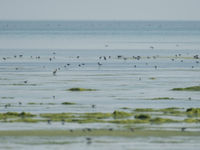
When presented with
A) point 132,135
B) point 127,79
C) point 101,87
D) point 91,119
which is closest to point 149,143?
point 132,135

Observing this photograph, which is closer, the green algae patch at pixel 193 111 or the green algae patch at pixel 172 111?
the green algae patch at pixel 193 111

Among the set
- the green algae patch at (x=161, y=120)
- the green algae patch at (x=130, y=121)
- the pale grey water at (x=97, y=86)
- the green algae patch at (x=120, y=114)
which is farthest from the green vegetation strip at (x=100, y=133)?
the green algae patch at (x=120, y=114)

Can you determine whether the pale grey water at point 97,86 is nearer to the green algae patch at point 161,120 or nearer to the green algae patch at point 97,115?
the green algae patch at point 161,120

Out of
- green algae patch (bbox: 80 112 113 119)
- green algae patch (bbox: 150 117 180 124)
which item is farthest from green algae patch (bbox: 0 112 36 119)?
green algae patch (bbox: 150 117 180 124)

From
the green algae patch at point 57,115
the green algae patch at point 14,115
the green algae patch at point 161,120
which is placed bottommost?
the green algae patch at point 161,120

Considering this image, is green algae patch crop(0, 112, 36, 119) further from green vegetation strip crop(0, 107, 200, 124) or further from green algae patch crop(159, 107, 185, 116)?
green algae patch crop(159, 107, 185, 116)

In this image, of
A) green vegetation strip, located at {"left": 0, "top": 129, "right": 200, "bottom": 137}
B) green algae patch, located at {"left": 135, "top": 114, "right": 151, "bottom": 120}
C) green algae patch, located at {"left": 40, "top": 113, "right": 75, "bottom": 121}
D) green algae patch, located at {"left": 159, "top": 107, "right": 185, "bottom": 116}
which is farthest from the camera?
green algae patch, located at {"left": 159, "top": 107, "right": 185, "bottom": 116}

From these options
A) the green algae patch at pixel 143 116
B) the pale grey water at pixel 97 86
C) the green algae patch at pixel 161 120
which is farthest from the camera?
the green algae patch at pixel 143 116

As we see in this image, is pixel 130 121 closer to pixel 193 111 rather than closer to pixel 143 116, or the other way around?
pixel 143 116

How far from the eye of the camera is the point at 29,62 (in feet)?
305

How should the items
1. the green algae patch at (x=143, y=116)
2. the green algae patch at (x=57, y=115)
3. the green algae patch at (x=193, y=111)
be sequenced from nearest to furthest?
the green algae patch at (x=143, y=116)
the green algae patch at (x=57, y=115)
the green algae patch at (x=193, y=111)

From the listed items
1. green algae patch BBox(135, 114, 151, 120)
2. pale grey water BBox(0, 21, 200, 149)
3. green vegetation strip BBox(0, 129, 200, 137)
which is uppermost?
pale grey water BBox(0, 21, 200, 149)

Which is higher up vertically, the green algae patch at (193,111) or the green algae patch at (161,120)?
the green algae patch at (193,111)

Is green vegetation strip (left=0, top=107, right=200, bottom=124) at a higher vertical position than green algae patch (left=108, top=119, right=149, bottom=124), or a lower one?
higher
